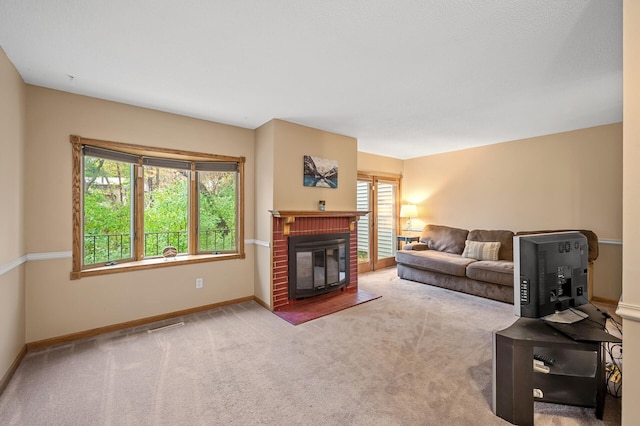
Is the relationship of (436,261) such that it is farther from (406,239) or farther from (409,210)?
(409,210)

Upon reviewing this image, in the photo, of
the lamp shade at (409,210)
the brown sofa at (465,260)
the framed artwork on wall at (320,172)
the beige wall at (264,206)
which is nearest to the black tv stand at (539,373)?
the brown sofa at (465,260)

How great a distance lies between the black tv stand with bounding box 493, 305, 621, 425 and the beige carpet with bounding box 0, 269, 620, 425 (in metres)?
0.10

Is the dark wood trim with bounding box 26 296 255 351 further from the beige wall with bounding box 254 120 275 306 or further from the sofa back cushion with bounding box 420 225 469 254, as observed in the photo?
the sofa back cushion with bounding box 420 225 469 254

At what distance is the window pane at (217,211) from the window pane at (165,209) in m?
0.19

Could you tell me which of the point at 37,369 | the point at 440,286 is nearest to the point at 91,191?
the point at 37,369

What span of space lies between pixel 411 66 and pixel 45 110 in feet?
11.1

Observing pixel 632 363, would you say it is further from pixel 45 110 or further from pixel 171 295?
pixel 45 110

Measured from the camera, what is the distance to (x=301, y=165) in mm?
3807

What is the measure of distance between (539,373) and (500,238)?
3.17 meters

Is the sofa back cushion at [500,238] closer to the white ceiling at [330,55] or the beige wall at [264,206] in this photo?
the white ceiling at [330,55]

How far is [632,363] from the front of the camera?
1.27 meters

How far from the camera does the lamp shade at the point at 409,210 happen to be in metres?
5.72

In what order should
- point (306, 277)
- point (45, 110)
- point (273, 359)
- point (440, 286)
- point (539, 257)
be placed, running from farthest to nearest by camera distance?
point (440, 286) < point (306, 277) < point (45, 110) < point (273, 359) < point (539, 257)

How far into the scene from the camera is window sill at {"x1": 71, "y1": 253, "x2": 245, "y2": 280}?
285 centimetres
